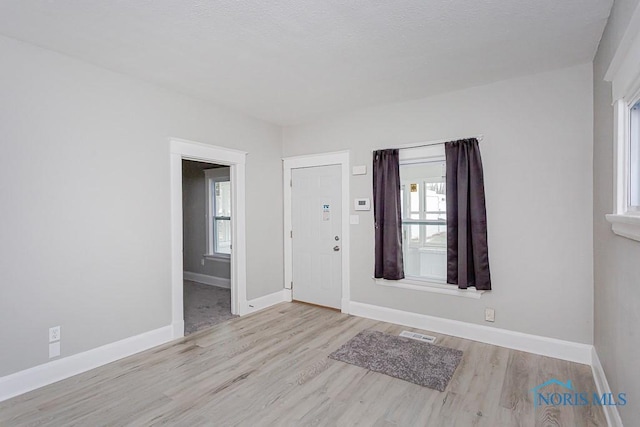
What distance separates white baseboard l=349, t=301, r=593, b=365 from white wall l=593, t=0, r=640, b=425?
0.82ft

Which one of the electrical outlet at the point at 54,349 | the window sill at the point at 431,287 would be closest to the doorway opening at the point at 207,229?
the electrical outlet at the point at 54,349

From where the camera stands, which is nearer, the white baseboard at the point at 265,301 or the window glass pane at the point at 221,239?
the white baseboard at the point at 265,301

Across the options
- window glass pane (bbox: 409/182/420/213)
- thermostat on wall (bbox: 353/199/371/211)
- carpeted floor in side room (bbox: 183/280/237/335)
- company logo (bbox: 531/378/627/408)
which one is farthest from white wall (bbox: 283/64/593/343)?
carpeted floor in side room (bbox: 183/280/237/335)

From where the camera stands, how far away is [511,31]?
2.39 meters

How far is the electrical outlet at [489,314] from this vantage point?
11.0 ft

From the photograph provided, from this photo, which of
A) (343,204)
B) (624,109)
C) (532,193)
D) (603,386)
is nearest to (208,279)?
(343,204)

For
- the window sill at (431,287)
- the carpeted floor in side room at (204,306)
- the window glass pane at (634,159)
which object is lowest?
the carpeted floor in side room at (204,306)

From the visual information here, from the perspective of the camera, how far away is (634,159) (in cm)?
189

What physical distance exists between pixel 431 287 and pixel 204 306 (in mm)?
3130

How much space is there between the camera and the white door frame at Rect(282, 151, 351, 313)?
14.4 ft

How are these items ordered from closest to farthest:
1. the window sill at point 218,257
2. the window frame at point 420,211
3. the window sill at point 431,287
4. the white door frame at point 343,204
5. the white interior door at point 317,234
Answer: the window sill at point 431,287, the window frame at point 420,211, the white door frame at point 343,204, the white interior door at point 317,234, the window sill at point 218,257

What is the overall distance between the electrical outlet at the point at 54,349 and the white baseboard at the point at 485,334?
304 cm

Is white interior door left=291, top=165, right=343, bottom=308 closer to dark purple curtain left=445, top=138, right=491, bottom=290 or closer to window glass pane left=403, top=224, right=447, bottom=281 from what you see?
window glass pane left=403, top=224, right=447, bottom=281

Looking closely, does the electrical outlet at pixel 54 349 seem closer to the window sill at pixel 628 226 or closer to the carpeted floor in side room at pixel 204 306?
the carpeted floor in side room at pixel 204 306
